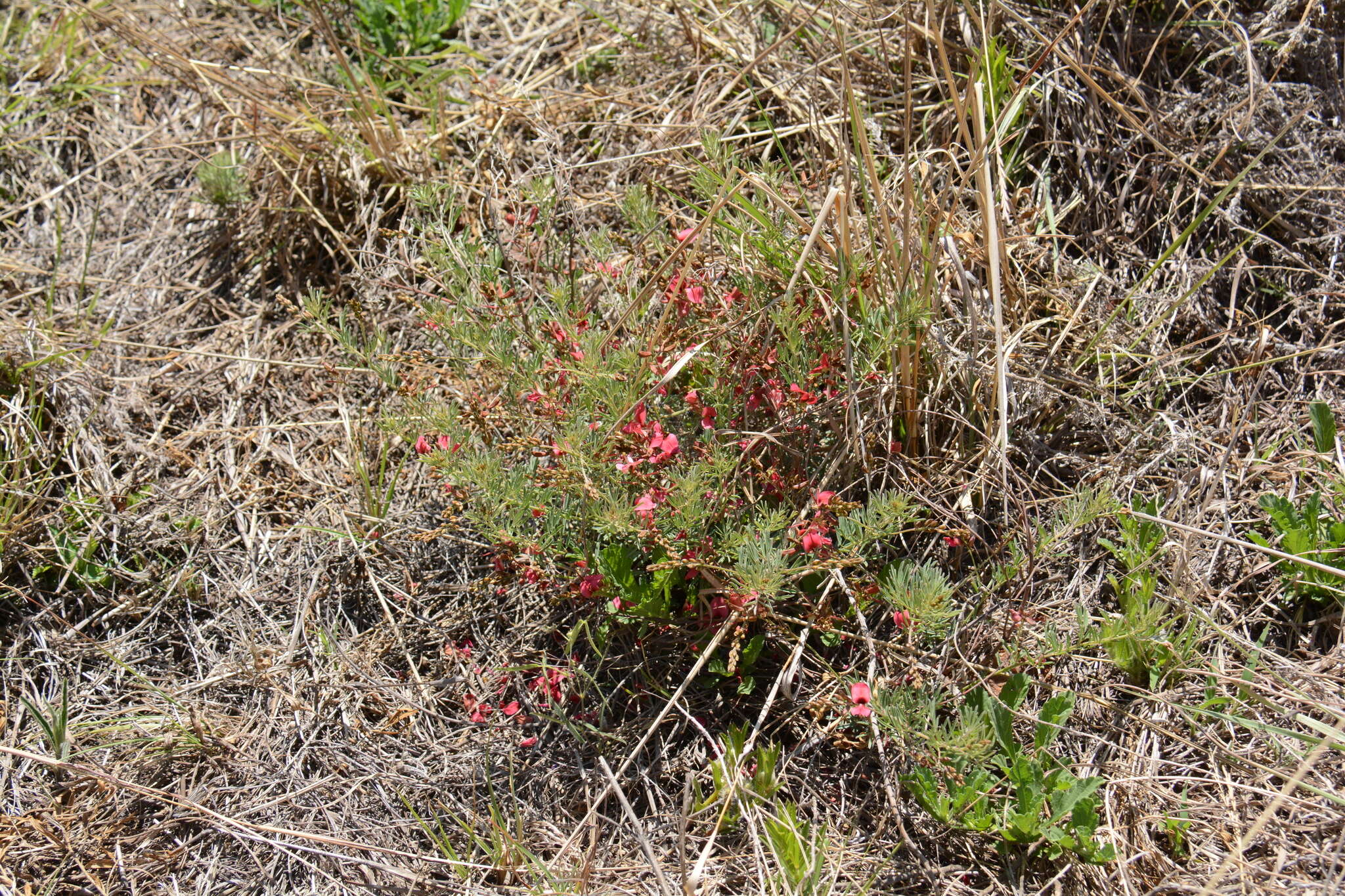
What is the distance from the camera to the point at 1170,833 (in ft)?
6.09

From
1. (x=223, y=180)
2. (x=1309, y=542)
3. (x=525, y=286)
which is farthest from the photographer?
(x=223, y=180)

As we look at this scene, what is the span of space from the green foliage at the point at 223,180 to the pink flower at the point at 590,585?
176 cm

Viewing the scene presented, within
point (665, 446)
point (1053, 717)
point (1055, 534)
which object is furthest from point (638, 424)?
point (1053, 717)

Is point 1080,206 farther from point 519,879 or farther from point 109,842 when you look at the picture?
point 109,842

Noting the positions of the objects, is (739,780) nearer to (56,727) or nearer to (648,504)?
(648,504)

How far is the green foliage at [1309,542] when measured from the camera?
204cm

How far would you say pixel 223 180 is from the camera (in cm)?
282

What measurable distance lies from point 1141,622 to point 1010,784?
414mm

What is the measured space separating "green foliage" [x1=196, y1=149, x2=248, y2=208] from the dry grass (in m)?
0.05

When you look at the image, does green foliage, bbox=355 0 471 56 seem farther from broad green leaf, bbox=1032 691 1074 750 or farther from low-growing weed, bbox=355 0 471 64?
broad green leaf, bbox=1032 691 1074 750

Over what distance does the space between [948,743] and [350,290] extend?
210cm

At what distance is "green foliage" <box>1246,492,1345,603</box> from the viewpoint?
6.71ft

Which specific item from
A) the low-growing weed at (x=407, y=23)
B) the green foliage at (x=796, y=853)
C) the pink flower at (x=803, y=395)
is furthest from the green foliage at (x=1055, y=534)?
the low-growing weed at (x=407, y=23)

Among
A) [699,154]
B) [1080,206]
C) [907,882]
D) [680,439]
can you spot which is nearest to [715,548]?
[680,439]
